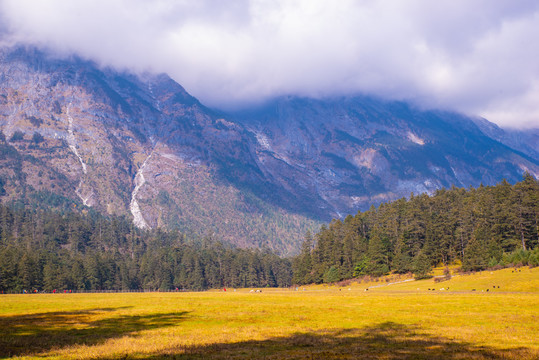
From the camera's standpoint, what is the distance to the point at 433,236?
12400 cm

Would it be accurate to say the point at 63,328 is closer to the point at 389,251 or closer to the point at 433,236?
the point at 433,236

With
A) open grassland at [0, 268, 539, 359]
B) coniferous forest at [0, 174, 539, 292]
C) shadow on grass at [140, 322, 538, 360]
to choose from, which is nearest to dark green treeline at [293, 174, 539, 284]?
coniferous forest at [0, 174, 539, 292]

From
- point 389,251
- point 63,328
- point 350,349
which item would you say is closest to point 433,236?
point 389,251

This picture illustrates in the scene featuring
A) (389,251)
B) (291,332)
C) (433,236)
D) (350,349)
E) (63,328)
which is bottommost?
(350,349)

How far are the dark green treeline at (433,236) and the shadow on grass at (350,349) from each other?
68.9 meters

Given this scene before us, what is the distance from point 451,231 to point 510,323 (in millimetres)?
94820

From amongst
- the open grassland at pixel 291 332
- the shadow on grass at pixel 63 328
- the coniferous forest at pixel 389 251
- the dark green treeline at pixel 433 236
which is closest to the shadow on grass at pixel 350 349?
the open grassland at pixel 291 332

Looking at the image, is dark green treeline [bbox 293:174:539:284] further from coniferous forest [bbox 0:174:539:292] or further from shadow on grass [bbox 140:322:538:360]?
shadow on grass [bbox 140:322:538:360]

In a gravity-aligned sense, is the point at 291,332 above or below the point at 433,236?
below

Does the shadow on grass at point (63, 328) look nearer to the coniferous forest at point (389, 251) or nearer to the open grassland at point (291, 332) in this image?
the open grassland at point (291, 332)

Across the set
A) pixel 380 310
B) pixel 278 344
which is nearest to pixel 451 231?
pixel 380 310

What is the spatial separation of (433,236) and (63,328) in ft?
362

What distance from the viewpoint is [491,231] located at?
4323 inches

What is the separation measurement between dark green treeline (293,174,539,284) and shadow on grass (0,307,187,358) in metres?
76.3
